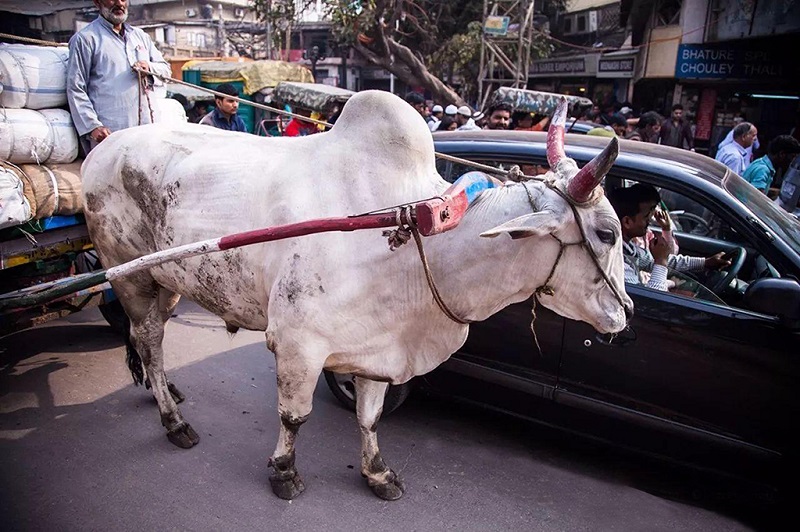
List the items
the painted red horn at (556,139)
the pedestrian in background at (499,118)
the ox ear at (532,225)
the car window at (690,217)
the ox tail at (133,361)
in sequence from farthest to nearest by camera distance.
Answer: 1. the pedestrian in background at (499,118)
2. the car window at (690,217)
3. the ox tail at (133,361)
4. the painted red horn at (556,139)
5. the ox ear at (532,225)

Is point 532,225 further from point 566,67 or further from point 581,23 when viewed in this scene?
point 581,23

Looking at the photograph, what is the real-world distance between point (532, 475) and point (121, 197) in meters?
2.76


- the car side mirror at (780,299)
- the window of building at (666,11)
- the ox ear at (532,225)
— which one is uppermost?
the window of building at (666,11)

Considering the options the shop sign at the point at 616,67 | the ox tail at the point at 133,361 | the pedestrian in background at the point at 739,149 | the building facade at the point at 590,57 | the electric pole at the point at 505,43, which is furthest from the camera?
the building facade at the point at 590,57

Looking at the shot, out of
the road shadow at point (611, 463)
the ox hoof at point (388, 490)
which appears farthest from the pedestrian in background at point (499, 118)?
the ox hoof at point (388, 490)

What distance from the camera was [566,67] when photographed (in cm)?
1861

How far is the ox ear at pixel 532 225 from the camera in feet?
6.99

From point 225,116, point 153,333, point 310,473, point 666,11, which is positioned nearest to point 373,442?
point 310,473

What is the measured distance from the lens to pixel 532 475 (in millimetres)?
3416

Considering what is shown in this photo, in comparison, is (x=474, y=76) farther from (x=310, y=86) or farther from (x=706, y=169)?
(x=706, y=169)

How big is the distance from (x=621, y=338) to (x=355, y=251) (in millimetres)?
1482

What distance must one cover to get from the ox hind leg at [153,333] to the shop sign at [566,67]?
16.4 meters

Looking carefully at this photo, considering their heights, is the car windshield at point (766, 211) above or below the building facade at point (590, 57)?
below

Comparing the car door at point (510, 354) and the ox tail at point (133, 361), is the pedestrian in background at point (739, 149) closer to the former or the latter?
the car door at point (510, 354)
